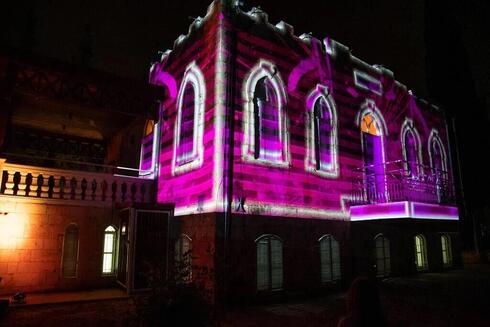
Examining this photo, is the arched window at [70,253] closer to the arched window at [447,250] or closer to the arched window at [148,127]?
the arched window at [148,127]

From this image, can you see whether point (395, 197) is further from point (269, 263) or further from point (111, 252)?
point (111, 252)

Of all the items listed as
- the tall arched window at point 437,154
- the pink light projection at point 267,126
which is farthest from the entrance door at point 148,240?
the tall arched window at point 437,154

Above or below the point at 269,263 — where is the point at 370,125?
above

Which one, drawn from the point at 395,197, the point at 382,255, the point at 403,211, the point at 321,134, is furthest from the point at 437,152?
the point at 403,211

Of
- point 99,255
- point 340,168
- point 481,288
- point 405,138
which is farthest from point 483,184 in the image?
point 99,255

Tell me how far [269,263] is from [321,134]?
5.16m

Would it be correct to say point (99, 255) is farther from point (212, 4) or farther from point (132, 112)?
point (212, 4)

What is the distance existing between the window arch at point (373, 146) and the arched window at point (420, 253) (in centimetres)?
403

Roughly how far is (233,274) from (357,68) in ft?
33.5

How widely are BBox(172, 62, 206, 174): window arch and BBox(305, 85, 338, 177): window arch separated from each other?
3.81 meters

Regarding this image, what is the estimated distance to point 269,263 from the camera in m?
11.1

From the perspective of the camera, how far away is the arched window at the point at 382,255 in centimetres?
1454

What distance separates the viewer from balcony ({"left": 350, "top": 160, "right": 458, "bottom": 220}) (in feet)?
38.8

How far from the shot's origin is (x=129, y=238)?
11789 millimetres
